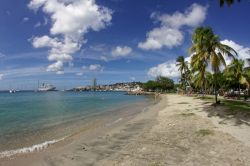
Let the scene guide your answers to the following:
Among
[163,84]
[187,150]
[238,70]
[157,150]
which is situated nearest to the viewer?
[187,150]

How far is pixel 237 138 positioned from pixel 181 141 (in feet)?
8.83

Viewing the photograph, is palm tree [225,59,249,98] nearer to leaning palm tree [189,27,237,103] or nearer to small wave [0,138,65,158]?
leaning palm tree [189,27,237,103]

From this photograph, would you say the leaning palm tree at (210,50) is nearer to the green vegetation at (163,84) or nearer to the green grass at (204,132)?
the green grass at (204,132)

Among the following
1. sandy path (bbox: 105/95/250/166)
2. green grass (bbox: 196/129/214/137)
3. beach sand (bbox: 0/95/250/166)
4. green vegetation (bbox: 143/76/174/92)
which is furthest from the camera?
green vegetation (bbox: 143/76/174/92)

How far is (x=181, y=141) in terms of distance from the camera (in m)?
13.0

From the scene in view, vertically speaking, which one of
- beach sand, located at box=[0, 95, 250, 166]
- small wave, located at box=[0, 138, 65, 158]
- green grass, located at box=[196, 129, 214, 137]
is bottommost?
small wave, located at box=[0, 138, 65, 158]

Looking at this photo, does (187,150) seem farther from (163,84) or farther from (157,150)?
(163,84)

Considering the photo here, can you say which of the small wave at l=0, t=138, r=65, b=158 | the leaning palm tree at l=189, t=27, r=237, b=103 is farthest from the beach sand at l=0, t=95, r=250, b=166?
the leaning palm tree at l=189, t=27, r=237, b=103

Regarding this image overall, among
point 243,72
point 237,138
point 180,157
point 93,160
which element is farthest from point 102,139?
point 243,72

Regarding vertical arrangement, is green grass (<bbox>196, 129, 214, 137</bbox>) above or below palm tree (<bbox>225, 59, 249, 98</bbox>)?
below

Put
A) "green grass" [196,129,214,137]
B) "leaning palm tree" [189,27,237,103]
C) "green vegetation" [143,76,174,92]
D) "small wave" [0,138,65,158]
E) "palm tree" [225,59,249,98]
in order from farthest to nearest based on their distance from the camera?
"green vegetation" [143,76,174,92] < "palm tree" [225,59,249,98] < "leaning palm tree" [189,27,237,103] < "green grass" [196,129,214,137] < "small wave" [0,138,65,158]

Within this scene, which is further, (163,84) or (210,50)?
(163,84)

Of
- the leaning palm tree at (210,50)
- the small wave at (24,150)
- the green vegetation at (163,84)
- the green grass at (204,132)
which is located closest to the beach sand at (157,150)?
the green grass at (204,132)

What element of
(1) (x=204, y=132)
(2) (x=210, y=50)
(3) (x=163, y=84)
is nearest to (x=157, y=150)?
(1) (x=204, y=132)
